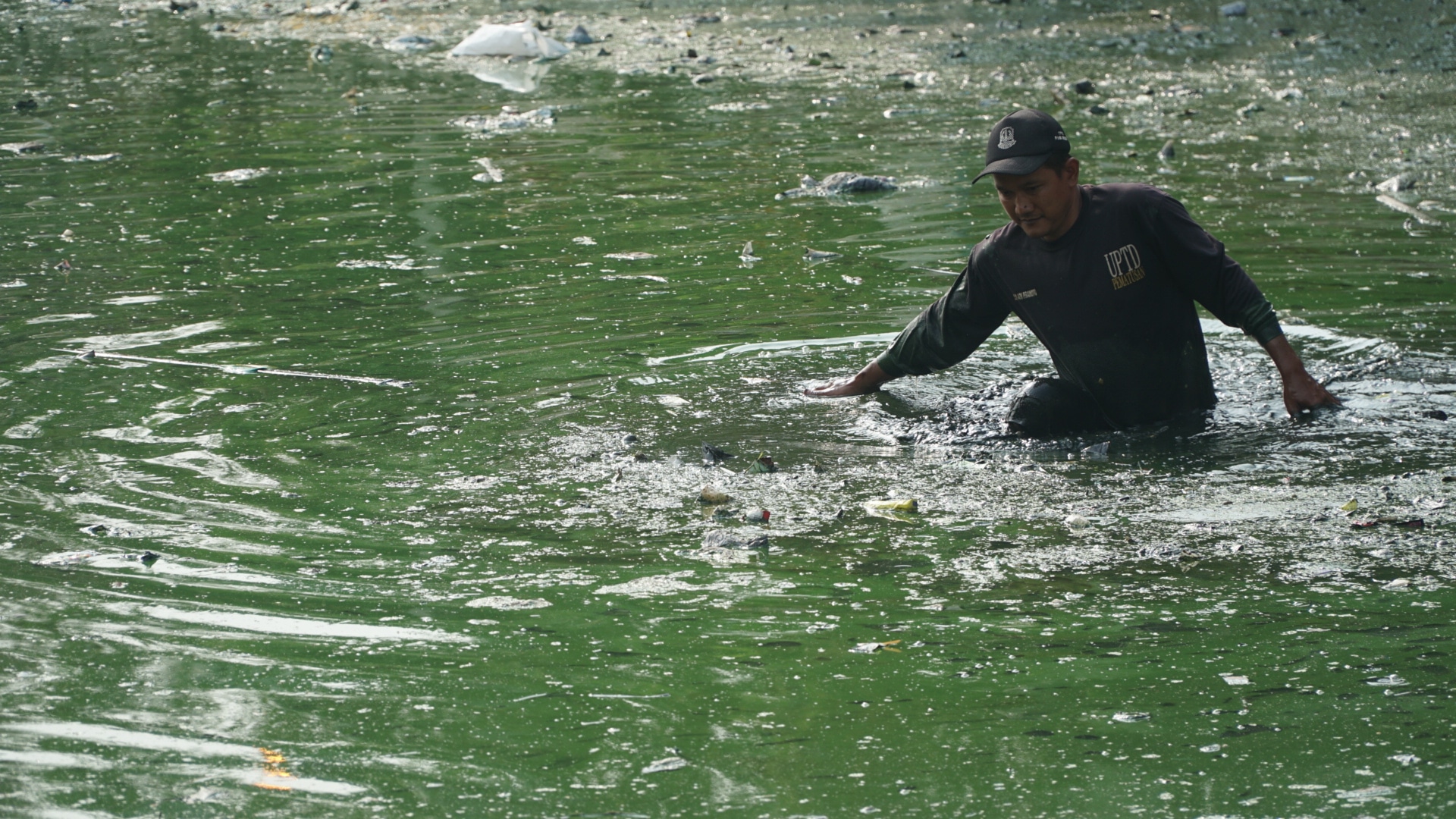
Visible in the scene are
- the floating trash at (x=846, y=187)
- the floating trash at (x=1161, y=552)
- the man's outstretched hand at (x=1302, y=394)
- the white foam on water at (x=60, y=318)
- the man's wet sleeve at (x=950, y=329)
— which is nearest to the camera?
the floating trash at (x=1161, y=552)

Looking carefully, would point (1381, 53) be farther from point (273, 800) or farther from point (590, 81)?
point (273, 800)

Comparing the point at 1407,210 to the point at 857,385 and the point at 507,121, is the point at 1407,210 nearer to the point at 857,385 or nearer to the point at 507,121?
the point at 857,385

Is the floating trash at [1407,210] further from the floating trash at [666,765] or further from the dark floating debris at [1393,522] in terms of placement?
the floating trash at [666,765]

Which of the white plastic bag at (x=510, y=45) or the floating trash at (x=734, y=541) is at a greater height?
the white plastic bag at (x=510, y=45)

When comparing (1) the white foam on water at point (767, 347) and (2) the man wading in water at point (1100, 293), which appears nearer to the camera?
(2) the man wading in water at point (1100, 293)

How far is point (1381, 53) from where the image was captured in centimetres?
1195

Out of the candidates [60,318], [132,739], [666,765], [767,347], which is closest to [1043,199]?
[767,347]

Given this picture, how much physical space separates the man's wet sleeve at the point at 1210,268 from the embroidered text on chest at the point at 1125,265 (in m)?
0.08

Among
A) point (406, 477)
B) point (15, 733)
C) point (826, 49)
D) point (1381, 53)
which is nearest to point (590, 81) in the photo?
point (826, 49)

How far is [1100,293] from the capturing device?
15.6 ft

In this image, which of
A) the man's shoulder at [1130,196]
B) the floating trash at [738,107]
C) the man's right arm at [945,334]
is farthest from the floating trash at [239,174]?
the man's shoulder at [1130,196]

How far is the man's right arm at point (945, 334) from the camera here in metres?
5.06

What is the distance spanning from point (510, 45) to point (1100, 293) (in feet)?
32.7

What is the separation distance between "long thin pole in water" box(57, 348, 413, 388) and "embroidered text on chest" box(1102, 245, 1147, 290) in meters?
2.55
